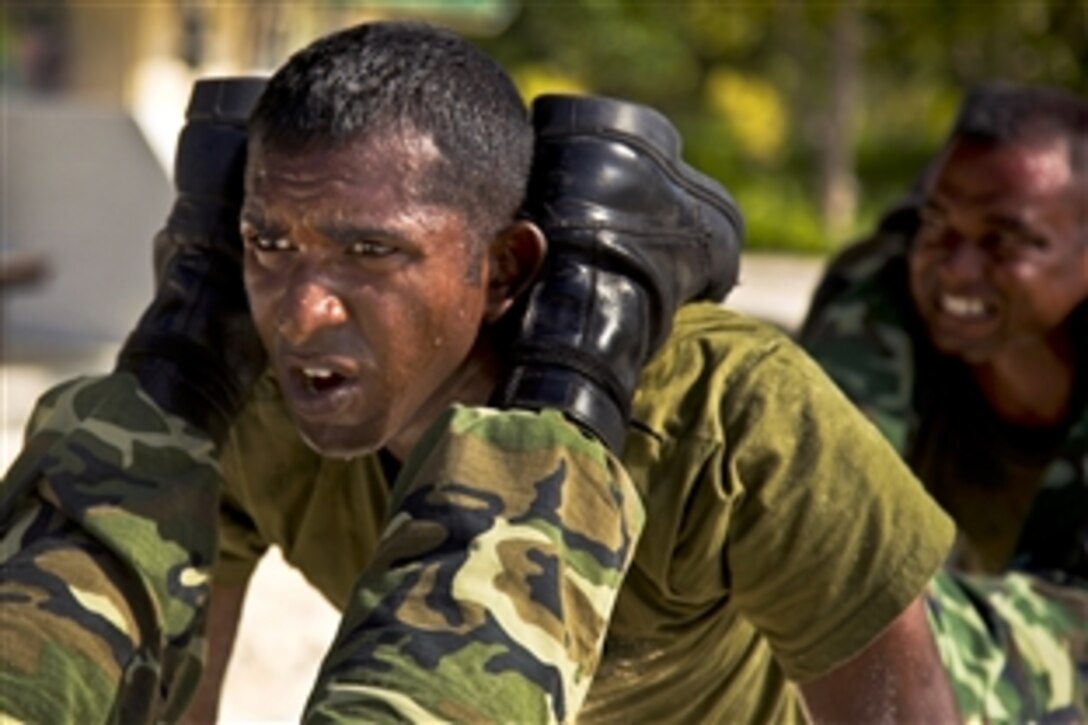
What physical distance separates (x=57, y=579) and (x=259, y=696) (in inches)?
70.9

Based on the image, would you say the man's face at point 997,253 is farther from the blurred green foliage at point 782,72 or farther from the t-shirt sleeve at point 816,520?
the blurred green foliage at point 782,72

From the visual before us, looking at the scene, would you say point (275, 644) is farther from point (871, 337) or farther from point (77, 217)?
point (77, 217)

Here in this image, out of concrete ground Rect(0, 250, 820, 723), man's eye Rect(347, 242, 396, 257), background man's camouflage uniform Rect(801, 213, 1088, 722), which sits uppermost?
man's eye Rect(347, 242, 396, 257)

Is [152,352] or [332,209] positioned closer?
[332,209]

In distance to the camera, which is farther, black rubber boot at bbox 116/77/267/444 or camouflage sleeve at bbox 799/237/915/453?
camouflage sleeve at bbox 799/237/915/453

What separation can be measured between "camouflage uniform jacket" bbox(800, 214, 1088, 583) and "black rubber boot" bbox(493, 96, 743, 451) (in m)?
1.20

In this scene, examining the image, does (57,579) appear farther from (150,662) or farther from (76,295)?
(76,295)

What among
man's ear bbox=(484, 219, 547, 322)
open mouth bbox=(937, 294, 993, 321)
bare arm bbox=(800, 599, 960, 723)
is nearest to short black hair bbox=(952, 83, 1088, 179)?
open mouth bbox=(937, 294, 993, 321)

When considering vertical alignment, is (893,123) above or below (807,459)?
below

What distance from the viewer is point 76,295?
9.55 metres

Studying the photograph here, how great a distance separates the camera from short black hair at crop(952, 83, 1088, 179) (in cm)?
395

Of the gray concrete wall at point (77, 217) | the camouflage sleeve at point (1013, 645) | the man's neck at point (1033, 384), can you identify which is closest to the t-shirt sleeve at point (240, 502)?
the camouflage sleeve at point (1013, 645)

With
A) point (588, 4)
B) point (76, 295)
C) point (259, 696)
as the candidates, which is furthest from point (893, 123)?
point (259, 696)

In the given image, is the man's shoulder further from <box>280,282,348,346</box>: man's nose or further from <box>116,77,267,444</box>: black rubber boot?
<box>116,77,267,444</box>: black rubber boot
